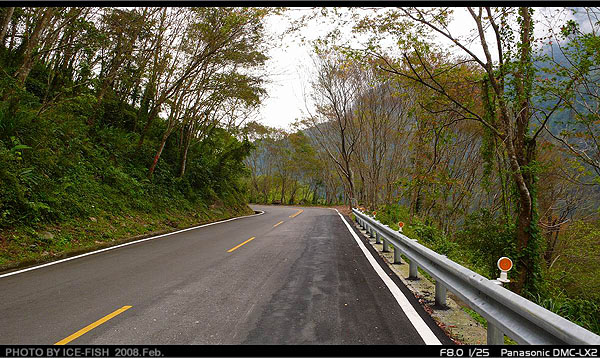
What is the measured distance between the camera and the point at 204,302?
15.9 ft

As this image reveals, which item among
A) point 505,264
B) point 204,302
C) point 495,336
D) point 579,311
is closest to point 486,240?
point 579,311

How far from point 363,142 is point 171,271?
83.0 feet

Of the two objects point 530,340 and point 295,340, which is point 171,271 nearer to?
point 295,340

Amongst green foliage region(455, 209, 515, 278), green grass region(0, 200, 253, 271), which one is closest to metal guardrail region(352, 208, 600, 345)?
green foliage region(455, 209, 515, 278)

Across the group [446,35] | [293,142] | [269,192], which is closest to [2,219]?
[446,35]

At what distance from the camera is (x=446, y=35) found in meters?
8.79

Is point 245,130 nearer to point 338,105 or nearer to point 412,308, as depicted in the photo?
point 338,105

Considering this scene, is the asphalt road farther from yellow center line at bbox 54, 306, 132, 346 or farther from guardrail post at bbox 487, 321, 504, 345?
guardrail post at bbox 487, 321, 504, 345

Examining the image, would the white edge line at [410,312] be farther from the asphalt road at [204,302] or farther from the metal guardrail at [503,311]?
the metal guardrail at [503,311]

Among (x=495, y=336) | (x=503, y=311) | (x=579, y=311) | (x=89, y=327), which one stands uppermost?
(x=503, y=311)

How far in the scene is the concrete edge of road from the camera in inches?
145

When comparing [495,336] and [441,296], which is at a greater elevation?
[495,336]

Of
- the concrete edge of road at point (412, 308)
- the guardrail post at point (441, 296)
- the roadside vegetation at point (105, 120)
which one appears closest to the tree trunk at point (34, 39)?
the roadside vegetation at point (105, 120)

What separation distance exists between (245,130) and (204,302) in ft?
77.7
